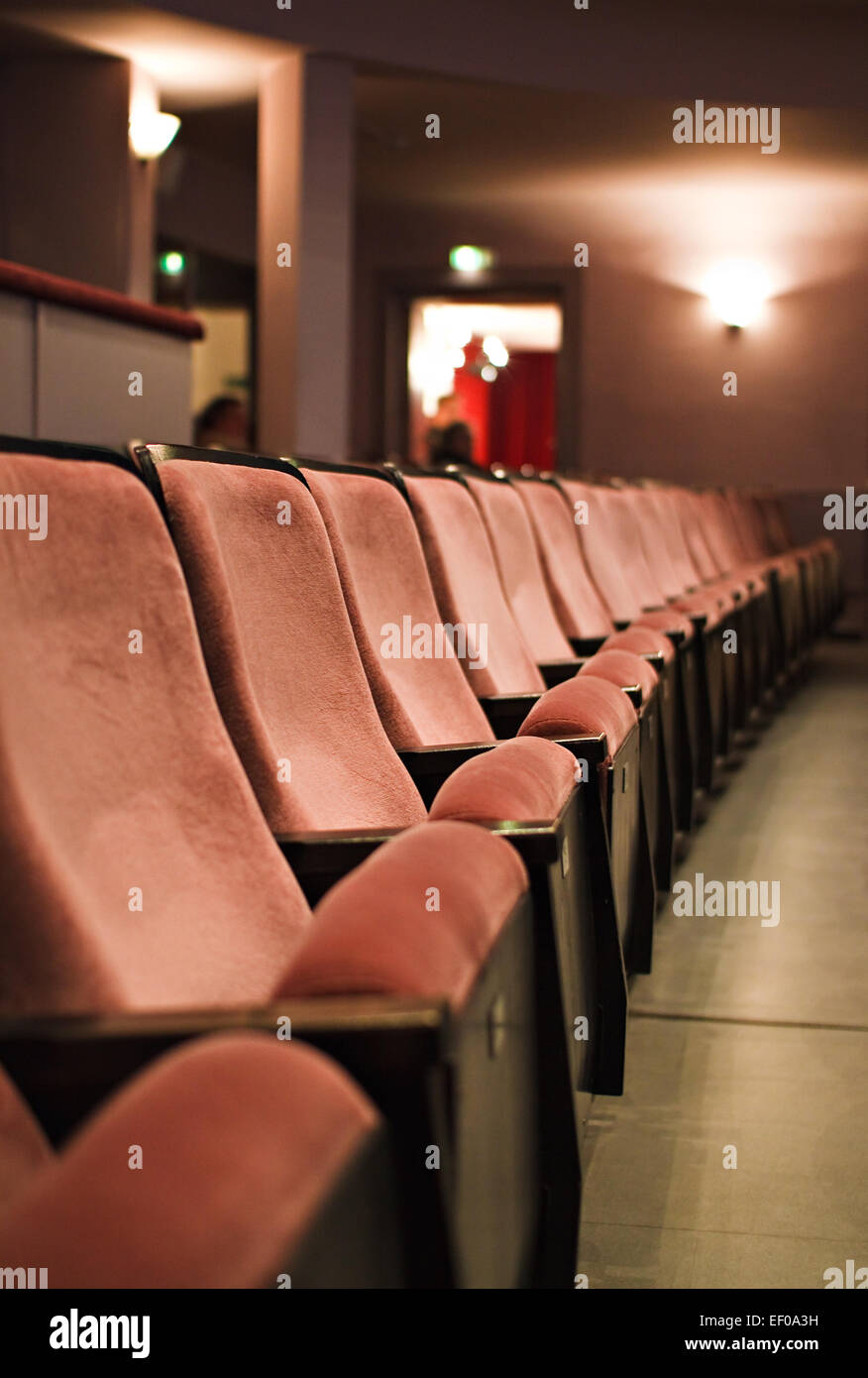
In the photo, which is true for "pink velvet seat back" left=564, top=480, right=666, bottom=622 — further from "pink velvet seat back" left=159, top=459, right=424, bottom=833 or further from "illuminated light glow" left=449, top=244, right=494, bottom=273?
"illuminated light glow" left=449, top=244, right=494, bottom=273

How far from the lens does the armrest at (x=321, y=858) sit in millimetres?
948

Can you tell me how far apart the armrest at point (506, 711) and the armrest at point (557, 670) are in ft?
1.08

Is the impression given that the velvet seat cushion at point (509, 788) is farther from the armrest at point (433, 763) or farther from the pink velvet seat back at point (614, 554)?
the pink velvet seat back at point (614, 554)

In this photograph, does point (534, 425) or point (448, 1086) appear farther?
point (534, 425)

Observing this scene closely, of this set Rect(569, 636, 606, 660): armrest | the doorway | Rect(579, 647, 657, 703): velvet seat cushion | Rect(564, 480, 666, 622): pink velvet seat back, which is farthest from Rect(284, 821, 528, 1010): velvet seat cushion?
the doorway

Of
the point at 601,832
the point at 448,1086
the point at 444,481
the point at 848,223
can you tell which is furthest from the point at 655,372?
the point at 448,1086

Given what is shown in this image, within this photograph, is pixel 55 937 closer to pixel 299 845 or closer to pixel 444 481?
pixel 299 845

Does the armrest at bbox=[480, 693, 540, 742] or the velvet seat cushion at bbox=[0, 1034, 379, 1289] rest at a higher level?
the armrest at bbox=[480, 693, 540, 742]

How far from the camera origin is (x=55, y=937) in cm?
65

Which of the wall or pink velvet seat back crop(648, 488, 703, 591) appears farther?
the wall

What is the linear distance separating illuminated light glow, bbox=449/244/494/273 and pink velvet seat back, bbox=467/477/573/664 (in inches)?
243

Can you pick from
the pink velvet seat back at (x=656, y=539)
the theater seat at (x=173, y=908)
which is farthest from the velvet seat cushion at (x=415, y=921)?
the pink velvet seat back at (x=656, y=539)

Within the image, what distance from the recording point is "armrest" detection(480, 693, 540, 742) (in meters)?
1.66

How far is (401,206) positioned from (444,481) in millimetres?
6603
